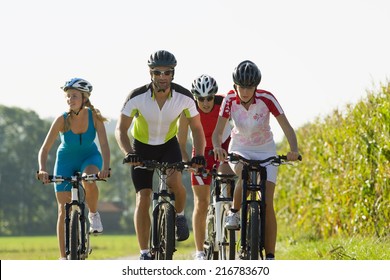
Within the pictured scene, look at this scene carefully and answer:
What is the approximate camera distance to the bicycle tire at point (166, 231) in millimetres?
10477

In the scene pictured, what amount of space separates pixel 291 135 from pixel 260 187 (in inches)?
25.8

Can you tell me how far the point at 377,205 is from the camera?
1767 centimetres

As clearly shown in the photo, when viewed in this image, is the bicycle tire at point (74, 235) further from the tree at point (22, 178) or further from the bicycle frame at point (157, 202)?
the tree at point (22, 178)

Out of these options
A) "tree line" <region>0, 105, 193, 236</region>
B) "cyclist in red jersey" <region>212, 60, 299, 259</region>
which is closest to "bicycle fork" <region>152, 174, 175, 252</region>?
"cyclist in red jersey" <region>212, 60, 299, 259</region>

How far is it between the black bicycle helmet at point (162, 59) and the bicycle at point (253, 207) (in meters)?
1.21

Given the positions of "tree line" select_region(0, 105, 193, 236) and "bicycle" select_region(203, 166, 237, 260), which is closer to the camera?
"bicycle" select_region(203, 166, 237, 260)

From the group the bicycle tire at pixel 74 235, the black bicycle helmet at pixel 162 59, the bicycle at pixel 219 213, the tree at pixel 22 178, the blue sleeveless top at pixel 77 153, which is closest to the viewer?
the black bicycle helmet at pixel 162 59

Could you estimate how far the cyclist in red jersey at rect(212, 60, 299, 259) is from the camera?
10.5 m

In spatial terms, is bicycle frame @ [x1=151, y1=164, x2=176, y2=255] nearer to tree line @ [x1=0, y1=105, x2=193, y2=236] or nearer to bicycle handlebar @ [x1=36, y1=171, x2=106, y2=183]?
bicycle handlebar @ [x1=36, y1=171, x2=106, y2=183]

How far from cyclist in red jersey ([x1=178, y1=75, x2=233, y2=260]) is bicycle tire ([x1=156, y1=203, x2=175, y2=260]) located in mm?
1367

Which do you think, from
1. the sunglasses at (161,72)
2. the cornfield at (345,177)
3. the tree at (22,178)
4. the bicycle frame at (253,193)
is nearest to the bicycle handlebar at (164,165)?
the bicycle frame at (253,193)
